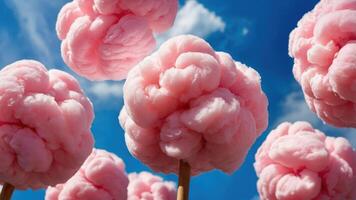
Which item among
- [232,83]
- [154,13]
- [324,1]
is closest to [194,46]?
[232,83]

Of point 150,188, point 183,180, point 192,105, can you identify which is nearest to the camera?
point 192,105

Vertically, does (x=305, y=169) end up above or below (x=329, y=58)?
below

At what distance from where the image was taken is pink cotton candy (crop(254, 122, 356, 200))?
4.58 meters

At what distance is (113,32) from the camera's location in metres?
3.99

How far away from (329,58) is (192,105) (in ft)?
3.94

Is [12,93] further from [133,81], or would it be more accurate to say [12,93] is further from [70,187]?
[70,187]

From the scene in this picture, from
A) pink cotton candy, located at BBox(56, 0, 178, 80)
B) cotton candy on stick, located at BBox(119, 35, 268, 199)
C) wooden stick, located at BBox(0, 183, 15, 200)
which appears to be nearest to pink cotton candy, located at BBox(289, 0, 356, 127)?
cotton candy on stick, located at BBox(119, 35, 268, 199)

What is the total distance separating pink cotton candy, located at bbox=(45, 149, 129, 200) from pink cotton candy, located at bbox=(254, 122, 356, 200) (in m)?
1.29

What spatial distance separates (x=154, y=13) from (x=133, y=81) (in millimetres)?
882

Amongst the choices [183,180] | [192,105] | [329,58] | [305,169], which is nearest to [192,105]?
[192,105]

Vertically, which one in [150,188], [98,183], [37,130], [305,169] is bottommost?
[37,130]

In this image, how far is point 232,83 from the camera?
142 inches

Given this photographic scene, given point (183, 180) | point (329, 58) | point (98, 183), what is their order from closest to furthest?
point (183, 180) → point (329, 58) → point (98, 183)

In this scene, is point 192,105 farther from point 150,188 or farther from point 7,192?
point 150,188
